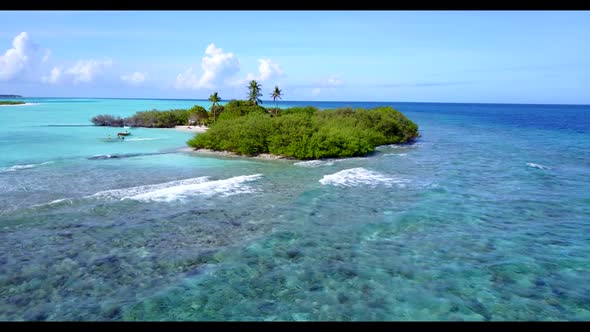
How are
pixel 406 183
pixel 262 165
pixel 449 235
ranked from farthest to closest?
1. pixel 262 165
2. pixel 406 183
3. pixel 449 235

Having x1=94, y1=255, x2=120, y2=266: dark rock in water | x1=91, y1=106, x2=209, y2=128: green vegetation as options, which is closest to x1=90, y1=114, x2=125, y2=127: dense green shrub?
x1=91, y1=106, x2=209, y2=128: green vegetation

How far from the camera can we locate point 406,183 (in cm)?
2477

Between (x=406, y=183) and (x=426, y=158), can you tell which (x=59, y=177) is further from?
(x=426, y=158)

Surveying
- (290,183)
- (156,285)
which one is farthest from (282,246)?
(290,183)

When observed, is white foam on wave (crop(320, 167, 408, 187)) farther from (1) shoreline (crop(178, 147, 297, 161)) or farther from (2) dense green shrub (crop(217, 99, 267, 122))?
(2) dense green shrub (crop(217, 99, 267, 122))

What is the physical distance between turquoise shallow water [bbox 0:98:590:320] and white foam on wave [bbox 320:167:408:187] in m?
0.14

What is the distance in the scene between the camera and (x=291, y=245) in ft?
47.4

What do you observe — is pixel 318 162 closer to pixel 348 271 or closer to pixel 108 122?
pixel 348 271

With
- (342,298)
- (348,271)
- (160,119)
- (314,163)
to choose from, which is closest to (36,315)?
(342,298)

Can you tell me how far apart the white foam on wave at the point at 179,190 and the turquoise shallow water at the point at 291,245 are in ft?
0.39

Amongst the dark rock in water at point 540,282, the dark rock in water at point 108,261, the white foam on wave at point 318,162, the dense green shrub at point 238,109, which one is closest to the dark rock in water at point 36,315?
the dark rock in water at point 108,261

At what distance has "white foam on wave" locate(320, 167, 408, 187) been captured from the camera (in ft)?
80.6
